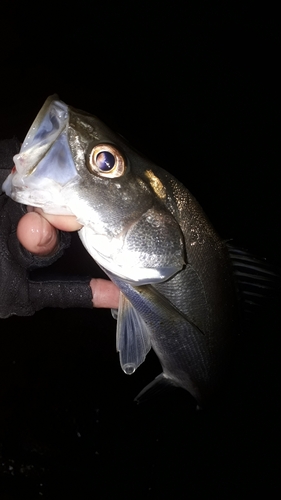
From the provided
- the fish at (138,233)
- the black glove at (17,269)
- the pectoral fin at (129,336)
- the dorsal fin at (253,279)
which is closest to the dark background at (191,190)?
the dorsal fin at (253,279)

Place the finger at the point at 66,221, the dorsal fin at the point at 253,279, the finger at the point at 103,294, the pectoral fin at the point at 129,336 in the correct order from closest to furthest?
the finger at the point at 66,221 → the pectoral fin at the point at 129,336 → the dorsal fin at the point at 253,279 → the finger at the point at 103,294

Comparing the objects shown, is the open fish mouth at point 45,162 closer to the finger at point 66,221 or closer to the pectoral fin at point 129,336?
the finger at point 66,221

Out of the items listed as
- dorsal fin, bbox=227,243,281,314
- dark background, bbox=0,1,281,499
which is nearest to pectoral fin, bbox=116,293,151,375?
dorsal fin, bbox=227,243,281,314

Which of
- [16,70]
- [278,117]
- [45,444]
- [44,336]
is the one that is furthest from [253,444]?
[16,70]

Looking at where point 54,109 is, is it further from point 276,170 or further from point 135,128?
point 276,170

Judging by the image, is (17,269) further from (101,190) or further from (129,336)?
(101,190)

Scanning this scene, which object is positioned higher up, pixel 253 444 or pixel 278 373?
pixel 278 373

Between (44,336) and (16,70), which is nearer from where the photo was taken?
(44,336)
